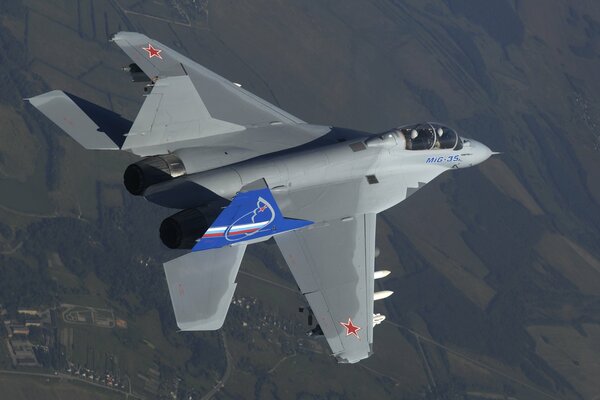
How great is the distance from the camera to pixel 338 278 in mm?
30828

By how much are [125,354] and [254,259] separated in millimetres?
15359

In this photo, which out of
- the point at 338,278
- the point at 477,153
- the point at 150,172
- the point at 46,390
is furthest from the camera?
A: the point at 46,390

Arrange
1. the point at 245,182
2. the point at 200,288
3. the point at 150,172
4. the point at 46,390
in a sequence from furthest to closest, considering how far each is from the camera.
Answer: the point at 46,390 < the point at 245,182 < the point at 150,172 < the point at 200,288

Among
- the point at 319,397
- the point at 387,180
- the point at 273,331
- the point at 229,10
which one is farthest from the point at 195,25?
the point at 387,180

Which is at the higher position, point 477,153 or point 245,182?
point 245,182

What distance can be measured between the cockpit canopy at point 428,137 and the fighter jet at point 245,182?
0.06 m

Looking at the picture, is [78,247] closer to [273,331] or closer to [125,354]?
[125,354]

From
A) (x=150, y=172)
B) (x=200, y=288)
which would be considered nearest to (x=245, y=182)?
(x=150, y=172)

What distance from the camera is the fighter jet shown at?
92.4 ft

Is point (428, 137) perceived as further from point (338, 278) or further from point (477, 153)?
point (338, 278)

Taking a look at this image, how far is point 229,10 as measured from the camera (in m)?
124

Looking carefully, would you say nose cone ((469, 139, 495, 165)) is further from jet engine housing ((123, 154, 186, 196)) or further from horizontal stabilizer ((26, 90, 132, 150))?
horizontal stabilizer ((26, 90, 132, 150))

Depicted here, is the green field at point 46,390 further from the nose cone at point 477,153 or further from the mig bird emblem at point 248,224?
the mig bird emblem at point 248,224

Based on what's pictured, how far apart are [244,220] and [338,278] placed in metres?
4.46
